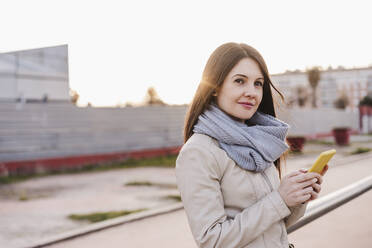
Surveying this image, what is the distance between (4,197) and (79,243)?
3.98m

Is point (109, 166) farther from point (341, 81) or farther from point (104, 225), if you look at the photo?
point (341, 81)

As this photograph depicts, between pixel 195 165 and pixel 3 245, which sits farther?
pixel 3 245

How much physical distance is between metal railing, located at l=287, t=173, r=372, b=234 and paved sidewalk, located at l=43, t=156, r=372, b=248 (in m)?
0.07

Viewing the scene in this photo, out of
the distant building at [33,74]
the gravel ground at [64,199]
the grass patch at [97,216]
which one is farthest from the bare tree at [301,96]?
the grass patch at [97,216]

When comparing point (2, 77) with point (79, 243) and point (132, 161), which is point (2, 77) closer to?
point (132, 161)

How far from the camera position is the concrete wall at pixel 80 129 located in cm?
1209

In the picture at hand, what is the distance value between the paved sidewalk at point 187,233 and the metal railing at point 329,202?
7 centimetres

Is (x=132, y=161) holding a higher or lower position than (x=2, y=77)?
lower

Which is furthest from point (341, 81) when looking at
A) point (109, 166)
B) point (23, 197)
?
point (23, 197)

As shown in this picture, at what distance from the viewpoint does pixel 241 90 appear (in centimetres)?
172

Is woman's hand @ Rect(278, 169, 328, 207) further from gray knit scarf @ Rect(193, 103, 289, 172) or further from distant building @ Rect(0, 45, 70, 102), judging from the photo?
distant building @ Rect(0, 45, 70, 102)

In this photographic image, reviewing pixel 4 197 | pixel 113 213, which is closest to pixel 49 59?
pixel 4 197

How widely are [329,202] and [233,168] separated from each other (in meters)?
5.00

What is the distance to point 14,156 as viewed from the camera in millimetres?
12047
